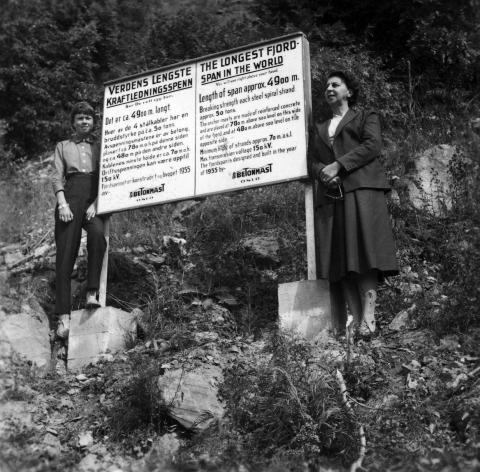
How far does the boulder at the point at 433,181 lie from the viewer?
8719 mm

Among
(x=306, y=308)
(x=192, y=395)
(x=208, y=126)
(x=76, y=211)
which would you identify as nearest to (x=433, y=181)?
(x=208, y=126)

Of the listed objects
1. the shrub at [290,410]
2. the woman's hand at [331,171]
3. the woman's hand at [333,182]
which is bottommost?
the shrub at [290,410]

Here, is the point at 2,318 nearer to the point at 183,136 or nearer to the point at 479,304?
the point at 183,136

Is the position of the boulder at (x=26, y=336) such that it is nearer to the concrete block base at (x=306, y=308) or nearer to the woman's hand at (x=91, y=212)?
the woman's hand at (x=91, y=212)

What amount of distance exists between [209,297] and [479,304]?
9.51 ft

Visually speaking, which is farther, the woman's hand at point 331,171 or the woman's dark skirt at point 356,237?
the woman's hand at point 331,171

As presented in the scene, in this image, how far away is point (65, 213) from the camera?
7.60 metres

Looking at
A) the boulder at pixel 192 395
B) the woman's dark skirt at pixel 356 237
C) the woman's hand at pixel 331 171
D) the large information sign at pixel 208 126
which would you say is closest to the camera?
the boulder at pixel 192 395

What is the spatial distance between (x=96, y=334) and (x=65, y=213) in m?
1.23

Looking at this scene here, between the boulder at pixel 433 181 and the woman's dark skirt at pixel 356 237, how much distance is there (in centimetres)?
205

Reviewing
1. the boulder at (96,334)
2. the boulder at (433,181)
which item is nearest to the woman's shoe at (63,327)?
the boulder at (96,334)

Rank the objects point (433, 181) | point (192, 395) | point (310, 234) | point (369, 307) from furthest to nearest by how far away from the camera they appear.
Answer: point (433, 181)
point (310, 234)
point (369, 307)
point (192, 395)

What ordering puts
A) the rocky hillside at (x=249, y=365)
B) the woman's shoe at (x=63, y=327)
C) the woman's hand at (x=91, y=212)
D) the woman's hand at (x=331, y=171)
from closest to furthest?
the rocky hillside at (x=249, y=365) → the woman's hand at (x=331, y=171) → the woman's shoe at (x=63, y=327) → the woman's hand at (x=91, y=212)

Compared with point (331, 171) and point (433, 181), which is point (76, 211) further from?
point (433, 181)
